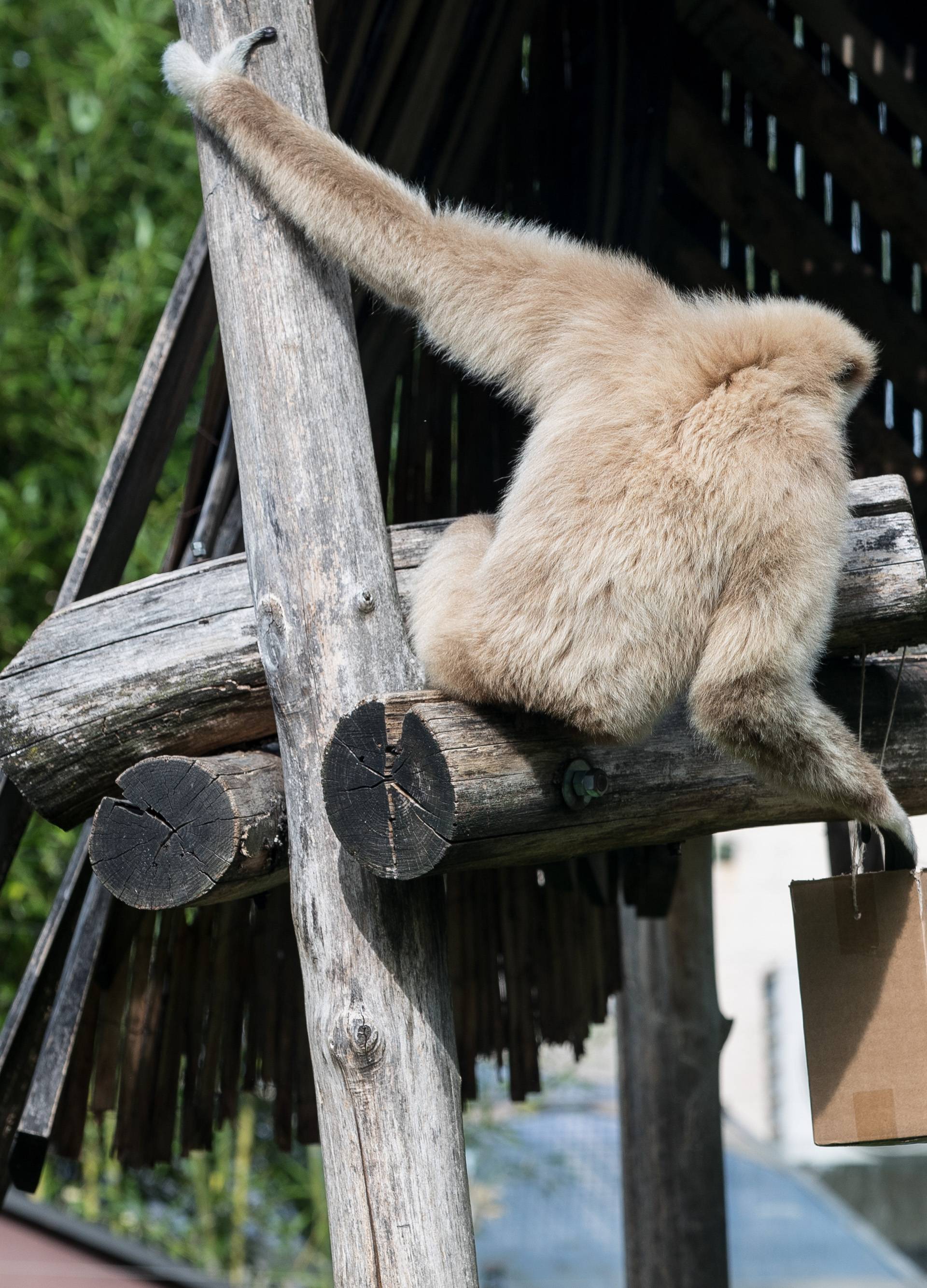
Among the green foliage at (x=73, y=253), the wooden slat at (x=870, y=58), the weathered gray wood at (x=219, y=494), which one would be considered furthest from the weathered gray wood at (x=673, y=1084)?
the green foliage at (x=73, y=253)

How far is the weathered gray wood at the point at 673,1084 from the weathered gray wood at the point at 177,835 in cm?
229

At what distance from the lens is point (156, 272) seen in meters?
5.97

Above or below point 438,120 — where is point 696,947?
below

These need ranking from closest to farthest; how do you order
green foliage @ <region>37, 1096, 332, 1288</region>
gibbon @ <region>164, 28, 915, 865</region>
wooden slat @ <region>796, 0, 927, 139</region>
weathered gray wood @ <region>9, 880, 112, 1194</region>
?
gibbon @ <region>164, 28, 915, 865</region> → weathered gray wood @ <region>9, 880, 112, 1194</region> → wooden slat @ <region>796, 0, 927, 139</region> → green foliage @ <region>37, 1096, 332, 1288</region>

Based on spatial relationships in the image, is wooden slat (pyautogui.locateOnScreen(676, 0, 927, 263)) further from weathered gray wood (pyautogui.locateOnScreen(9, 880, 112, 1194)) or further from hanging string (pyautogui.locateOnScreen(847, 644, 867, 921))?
weathered gray wood (pyautogui.locateOnScreen(9, 880, 112, 1194))

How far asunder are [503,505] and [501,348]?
0.91 feet

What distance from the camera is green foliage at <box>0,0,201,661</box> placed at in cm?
588

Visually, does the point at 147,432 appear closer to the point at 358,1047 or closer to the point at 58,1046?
the point at 58,1046

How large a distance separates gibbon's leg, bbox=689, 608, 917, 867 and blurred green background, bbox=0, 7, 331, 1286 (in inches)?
165

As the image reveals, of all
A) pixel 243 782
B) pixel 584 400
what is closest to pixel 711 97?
pixel 584 400

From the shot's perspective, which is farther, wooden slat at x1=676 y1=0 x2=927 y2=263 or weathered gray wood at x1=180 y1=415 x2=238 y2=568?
wooden slat at x1=676 y1=0 x2=927 y2=263

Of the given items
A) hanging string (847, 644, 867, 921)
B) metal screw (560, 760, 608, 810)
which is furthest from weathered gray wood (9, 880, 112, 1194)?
hanging string (847, 644, 867, 921)

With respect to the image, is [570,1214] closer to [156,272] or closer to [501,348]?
[156,272]

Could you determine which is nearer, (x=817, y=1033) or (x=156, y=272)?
(x=817, y=1033)
